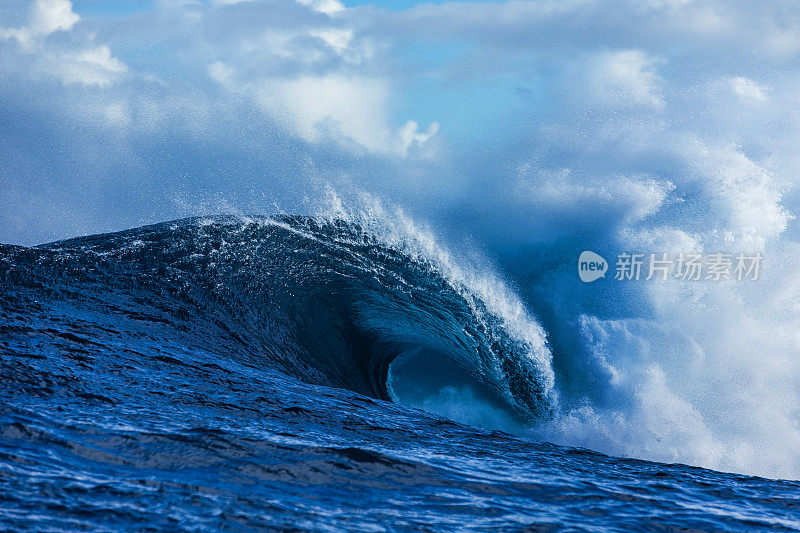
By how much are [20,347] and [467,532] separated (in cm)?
368

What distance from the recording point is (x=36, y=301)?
19.9ft

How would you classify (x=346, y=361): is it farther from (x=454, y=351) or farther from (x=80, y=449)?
(x=80, y=449)

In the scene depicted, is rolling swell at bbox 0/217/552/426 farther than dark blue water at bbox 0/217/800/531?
Yes

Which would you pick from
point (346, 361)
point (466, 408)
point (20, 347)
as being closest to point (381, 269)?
point (346, 361)
